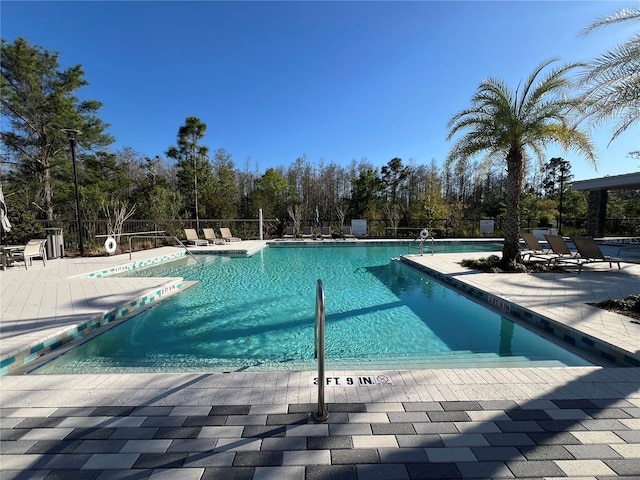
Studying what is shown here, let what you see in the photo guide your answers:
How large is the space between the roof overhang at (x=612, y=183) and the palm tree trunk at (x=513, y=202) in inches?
318

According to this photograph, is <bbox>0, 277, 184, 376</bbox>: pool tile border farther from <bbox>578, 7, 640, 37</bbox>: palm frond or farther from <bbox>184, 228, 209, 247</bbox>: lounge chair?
<bbox>578, 7, 640, 37</bbox>: palm frond

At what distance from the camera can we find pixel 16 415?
1874 mm

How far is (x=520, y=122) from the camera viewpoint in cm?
659

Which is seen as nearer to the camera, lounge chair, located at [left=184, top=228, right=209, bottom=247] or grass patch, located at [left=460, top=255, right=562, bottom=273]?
grass patch, located at [left=460, top=255, right=562, bottom=273]

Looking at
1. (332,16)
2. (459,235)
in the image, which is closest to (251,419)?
(332,16)

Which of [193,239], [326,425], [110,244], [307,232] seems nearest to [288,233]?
[307,232]

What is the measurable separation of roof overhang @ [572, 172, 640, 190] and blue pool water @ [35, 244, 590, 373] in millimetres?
10669

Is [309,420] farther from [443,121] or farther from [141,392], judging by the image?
[443,121]

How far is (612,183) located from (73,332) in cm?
1711

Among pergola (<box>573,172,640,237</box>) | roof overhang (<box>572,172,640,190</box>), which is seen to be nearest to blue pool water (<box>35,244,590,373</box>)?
roof overhang (<box>572,172,640,190</box>)

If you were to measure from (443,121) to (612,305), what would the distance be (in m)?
5.58

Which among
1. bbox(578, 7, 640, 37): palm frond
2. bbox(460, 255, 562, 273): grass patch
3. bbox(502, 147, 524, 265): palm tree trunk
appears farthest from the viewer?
bbox(502, 147, 524, 265): palm tree trunk

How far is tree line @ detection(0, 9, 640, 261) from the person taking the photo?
638 centimetres

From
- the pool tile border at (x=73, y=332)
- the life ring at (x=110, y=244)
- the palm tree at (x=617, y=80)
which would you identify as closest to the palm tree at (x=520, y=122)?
the palm tree at (x=617, y=80)
